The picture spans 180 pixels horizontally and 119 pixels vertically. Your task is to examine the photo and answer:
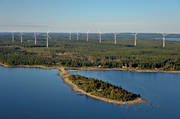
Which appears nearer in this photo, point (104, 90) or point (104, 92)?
point (104, 92)

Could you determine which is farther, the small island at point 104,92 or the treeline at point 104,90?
the treeline at point 104,90

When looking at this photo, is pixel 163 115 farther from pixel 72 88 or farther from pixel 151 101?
pixel 72 88

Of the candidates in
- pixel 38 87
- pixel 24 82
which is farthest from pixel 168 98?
pixel 24 82

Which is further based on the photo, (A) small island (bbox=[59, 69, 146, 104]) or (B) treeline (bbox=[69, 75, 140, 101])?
(B) treeline (bbox=[69, 75, 140, 101])
